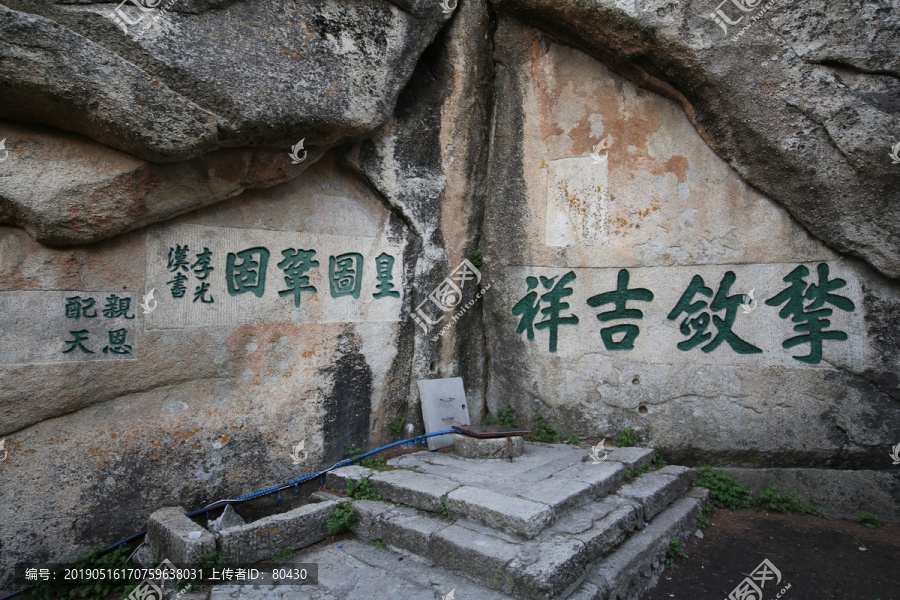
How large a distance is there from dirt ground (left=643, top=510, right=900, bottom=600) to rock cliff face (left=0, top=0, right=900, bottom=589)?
0.59m

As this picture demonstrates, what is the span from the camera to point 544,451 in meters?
5.11

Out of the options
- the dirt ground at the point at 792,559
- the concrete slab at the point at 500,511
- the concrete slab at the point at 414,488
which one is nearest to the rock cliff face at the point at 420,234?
the dirt ground at the point at 792,559

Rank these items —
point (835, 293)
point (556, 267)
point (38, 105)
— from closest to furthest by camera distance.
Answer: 1. point (38, 105)
2. point (835, 293)
3. point (556, 267)

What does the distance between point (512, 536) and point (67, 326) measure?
3331 millimetres

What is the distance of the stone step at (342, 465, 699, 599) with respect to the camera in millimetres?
3139

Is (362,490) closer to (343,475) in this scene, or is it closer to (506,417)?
(343,475)

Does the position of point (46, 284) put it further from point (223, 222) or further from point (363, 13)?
point (363, 13)

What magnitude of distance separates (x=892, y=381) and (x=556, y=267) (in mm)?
3001

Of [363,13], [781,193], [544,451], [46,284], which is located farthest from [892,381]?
[46,284]

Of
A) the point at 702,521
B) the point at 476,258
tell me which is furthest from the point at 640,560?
the point at 476,258

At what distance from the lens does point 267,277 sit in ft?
14.9

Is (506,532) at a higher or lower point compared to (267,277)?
lower

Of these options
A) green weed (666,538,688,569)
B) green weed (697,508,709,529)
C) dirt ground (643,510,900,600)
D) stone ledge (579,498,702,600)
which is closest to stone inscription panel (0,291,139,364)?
stone ledge (579,498,702,600)

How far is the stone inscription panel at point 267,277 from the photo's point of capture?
4086 mm
